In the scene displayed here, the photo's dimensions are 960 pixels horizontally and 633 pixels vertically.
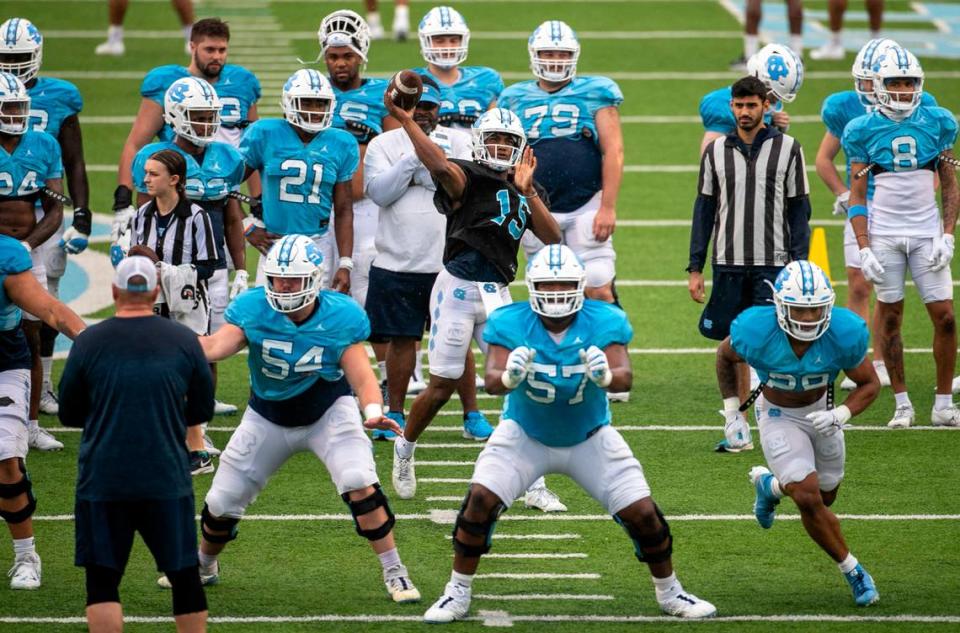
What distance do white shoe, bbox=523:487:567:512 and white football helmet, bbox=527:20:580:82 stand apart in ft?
8.22

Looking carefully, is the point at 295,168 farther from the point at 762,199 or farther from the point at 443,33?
the point at 762,199

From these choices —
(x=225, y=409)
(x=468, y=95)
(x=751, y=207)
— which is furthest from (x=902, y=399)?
(x=225, y=409)

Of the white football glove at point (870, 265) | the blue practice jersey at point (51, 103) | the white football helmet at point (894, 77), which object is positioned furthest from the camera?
the blue practice jersey at point (51, 103)

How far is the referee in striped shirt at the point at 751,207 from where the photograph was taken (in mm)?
7977

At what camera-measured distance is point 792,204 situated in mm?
8055

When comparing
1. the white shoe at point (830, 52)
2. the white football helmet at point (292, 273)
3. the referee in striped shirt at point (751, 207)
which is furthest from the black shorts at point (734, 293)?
the white shoe at point (830, 52)

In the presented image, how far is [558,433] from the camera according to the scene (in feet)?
19.7

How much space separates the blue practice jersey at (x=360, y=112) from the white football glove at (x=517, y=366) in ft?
11.3

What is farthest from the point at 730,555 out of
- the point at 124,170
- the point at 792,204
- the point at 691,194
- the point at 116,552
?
the point at 691,194

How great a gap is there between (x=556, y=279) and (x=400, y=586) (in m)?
1.41

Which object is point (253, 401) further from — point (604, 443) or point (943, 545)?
point (943, 545)

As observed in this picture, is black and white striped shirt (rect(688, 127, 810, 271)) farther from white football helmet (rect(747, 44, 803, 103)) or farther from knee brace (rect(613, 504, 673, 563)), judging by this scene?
knee brace (rect(613, 504, 673, 563))

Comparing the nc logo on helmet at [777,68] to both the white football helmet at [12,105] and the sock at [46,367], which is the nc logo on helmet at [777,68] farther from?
the sock at [46,367]

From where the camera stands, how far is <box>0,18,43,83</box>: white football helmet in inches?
342
